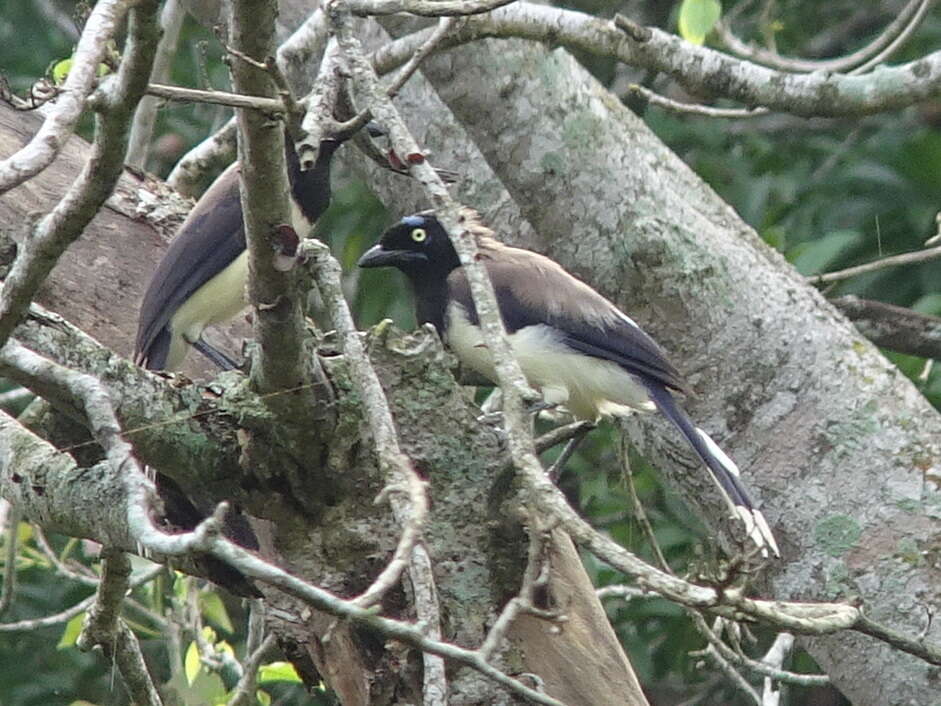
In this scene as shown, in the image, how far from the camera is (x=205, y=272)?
16.6ft

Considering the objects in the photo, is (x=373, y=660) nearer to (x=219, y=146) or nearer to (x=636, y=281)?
(x=636, y=281)

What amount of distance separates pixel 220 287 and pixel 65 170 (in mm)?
586

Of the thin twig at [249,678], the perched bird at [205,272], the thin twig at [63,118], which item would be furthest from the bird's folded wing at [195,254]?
the thin twig at [63,118]

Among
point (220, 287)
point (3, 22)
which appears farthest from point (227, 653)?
point (3, 22)

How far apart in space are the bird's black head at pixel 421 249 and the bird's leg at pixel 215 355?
610 millimetres

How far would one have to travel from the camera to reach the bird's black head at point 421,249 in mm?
5219

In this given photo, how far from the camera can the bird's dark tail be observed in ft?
13.7

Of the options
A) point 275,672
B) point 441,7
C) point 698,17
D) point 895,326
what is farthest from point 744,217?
point 441,7

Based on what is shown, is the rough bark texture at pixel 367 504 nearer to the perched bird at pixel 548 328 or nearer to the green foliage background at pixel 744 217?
the perched bird at pixel 548 328

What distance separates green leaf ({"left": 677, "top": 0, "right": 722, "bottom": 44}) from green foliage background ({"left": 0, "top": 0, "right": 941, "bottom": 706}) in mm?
1225

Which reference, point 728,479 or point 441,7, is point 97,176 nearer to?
point 441,7

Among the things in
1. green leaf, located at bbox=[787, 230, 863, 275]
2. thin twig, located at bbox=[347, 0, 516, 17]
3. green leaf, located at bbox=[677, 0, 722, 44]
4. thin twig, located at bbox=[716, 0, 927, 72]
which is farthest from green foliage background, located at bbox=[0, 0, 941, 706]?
thin twig, located at bbox=[347, 0, 516, 17]

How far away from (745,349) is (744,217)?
6.74ft

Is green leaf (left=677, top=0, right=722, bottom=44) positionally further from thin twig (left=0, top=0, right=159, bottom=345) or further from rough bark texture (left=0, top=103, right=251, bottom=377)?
thin twig (left=0, top=0, right=159, bottom=345)
